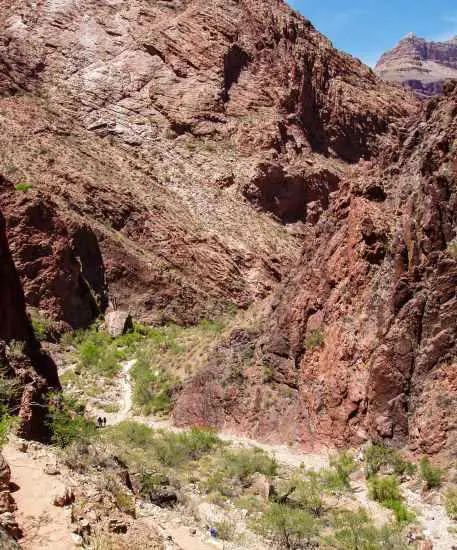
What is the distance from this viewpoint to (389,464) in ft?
46.1

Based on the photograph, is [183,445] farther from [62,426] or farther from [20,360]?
[20,360]

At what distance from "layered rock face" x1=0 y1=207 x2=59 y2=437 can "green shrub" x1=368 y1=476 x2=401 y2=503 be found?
291 inches

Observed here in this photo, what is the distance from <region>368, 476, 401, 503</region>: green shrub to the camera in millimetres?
12852

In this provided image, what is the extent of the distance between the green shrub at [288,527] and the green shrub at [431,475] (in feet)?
8.78

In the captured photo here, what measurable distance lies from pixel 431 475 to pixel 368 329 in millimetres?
5247

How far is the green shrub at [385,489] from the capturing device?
1285 cm

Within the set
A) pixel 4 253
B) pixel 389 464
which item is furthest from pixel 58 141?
pixel 389 464

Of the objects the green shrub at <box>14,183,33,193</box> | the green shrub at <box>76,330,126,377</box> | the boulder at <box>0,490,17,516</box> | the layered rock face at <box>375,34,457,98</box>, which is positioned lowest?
the green shrub at <box>76,330,126,377</box>

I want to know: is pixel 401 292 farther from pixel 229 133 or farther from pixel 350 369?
pixel 229 133

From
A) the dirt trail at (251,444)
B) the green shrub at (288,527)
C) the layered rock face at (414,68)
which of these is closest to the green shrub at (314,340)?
the dirt trail at (251,444)

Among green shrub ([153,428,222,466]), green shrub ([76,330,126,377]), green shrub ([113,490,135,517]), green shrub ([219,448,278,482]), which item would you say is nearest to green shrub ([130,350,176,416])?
green shrub ([76,330,126,377])

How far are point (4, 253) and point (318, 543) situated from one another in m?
9.72

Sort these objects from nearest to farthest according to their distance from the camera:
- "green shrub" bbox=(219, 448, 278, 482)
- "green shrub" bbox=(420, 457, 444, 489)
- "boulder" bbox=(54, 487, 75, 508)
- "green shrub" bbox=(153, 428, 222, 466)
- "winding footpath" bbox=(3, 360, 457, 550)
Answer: "winding footpath" bbox=(3, 360, 457, 550), "boulder" bbox=(54, 487, 75, 508), "green shrub" bbox=(420, 457, 444, 489), "green shrub" bbox=(219, 448, 278, 482), "green shrub" bbox=(153, 428, 222, 466)

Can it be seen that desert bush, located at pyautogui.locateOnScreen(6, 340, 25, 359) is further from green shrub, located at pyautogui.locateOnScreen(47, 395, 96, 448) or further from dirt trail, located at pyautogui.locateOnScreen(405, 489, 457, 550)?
dirt trail, located at pyautogui.locateOnScreen(405, 489, 457, 550)
